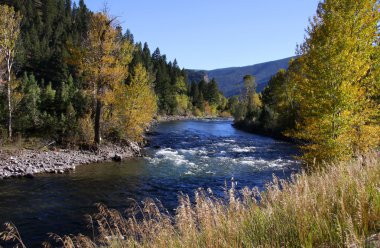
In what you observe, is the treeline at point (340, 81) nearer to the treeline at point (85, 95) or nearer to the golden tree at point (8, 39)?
the treeline at point (85, 95)

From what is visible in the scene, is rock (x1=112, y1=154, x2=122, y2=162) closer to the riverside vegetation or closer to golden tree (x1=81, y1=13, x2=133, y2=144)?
golden tree (x1=81, y1=13, x2=133, y2=144)

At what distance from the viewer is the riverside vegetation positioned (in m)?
4.08

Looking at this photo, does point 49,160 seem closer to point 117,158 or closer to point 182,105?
point 117,158

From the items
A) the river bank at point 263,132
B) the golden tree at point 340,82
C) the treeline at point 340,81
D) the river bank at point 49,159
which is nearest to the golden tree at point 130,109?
the river bank at point 49,159

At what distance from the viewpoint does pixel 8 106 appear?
74.1ft

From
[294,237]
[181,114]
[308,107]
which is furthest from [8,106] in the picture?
[181,114]

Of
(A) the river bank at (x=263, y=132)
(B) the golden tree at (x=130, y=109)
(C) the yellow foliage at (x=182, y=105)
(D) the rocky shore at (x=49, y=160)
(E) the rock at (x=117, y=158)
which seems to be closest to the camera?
(D) the rocky shore at (x=49, y=160)

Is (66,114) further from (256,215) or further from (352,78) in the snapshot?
(256,215)

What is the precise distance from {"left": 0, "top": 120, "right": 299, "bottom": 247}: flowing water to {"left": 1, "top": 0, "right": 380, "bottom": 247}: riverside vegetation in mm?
1002

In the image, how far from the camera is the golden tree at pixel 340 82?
497 inches

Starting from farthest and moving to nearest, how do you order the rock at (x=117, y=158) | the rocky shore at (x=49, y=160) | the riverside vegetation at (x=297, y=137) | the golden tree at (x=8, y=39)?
the rock at (x=117, y=158) < the golden tree at (x=8, y=39) < the rocky shore at (x=49, y=160) < the riverside vegetation at (x=297, y=137)

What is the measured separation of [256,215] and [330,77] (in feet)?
32.2

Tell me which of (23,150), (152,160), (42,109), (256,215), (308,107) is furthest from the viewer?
(42,109)

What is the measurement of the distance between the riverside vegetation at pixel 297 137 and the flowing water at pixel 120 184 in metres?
1.00
